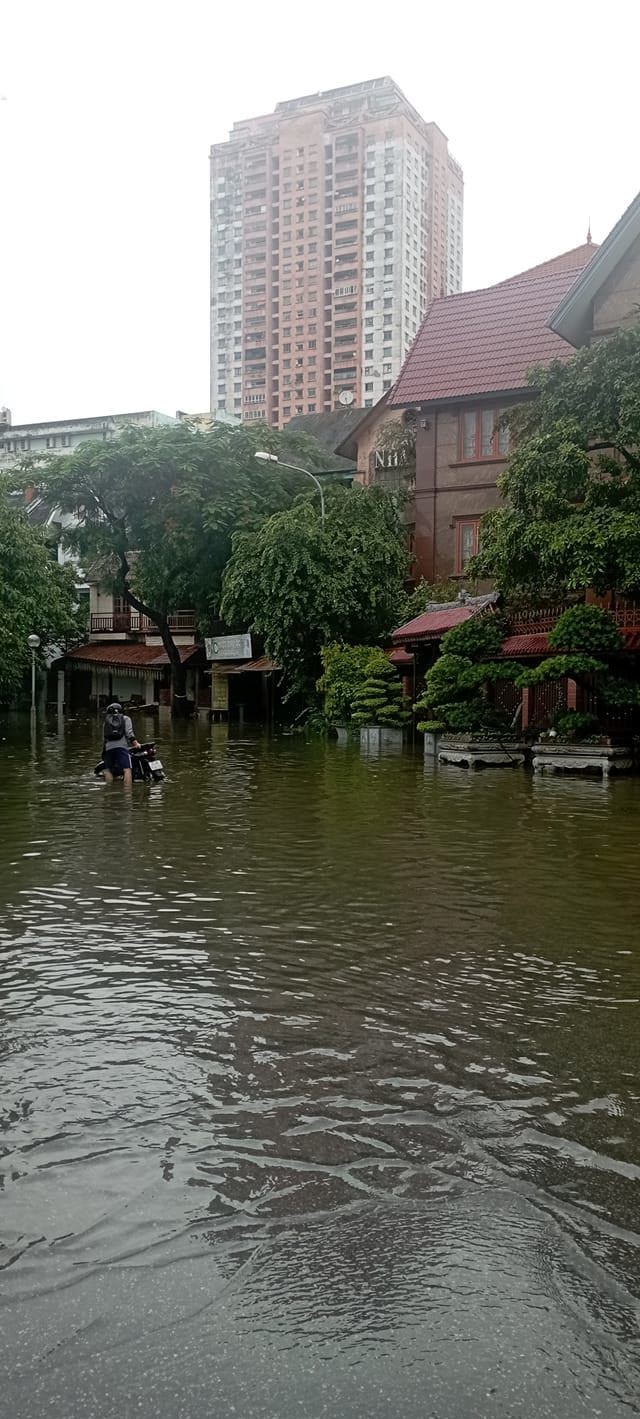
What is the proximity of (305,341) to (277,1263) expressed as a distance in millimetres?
129200

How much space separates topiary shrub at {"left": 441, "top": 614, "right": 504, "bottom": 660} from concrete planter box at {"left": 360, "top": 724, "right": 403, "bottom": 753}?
4310 mm

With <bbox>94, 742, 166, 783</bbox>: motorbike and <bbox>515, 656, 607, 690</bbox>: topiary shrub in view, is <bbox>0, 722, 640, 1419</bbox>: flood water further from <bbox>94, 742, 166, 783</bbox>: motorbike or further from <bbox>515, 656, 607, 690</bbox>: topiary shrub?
<bbox>515, 656, 607, 690</bbox>: topiary shrub

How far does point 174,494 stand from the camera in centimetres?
4091

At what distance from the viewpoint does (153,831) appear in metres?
12.4

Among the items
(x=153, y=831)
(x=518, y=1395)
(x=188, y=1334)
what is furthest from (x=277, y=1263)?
(x=153, y=831)

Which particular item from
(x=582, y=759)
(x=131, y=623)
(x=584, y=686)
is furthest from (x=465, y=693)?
(x=131, y=623)

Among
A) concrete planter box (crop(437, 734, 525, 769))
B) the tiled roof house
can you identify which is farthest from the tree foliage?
the tiled roof house

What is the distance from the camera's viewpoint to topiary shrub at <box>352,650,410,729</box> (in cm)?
2892

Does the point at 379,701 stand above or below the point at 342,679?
below

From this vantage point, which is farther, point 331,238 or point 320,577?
point 331,238

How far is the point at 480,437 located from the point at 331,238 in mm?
101071

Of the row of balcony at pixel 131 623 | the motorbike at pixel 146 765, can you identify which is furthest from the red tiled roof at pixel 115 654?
the motorbike at pixel 146 765

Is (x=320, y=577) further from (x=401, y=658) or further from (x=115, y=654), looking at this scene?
(x=115, y=654)

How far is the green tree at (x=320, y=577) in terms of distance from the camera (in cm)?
3269
